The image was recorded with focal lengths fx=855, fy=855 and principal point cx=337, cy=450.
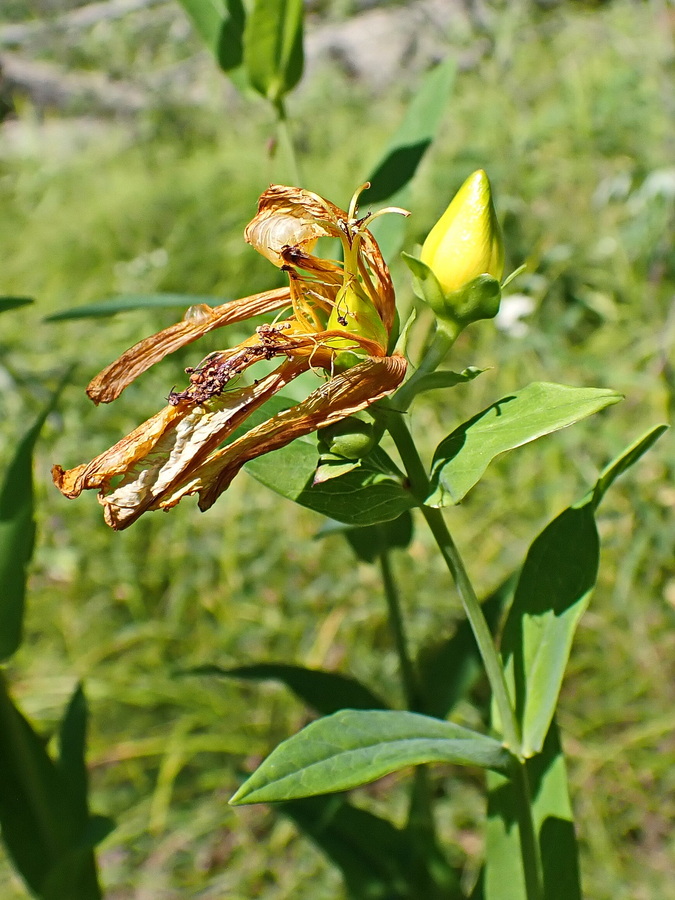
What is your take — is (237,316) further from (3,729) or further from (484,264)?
(3,729)

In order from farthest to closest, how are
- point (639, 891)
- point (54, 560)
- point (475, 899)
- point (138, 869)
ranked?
point (54, 560) → point (138, 869) → point (639, 891) → point (475, 899)

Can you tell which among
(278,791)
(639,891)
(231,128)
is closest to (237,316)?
(278,791)

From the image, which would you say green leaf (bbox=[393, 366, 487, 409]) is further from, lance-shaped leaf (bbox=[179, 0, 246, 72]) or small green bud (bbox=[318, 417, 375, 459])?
lance-shaped leaf (bbox=[179, 0, 246, 72])

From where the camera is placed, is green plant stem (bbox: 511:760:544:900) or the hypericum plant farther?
green plant stem (bbox: 511:760:544:900)

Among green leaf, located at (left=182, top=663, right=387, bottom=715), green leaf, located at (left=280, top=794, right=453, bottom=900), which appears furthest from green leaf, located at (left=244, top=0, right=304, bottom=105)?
green leaf, located at (left=280, top=794, right=453, bottom=900)

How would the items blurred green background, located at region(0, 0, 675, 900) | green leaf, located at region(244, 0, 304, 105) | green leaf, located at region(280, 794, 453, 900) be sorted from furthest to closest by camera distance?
1. blurred green background, located at region(0, 0, 675, 900)
2. green leaf, located at region(280, 794, 453, 900)
3. green leaf, located at region(244, 0, 304, 105)

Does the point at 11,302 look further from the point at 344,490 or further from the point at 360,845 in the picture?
the point at 360,845

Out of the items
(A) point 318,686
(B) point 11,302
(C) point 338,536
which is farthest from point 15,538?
(C) point 338,536
